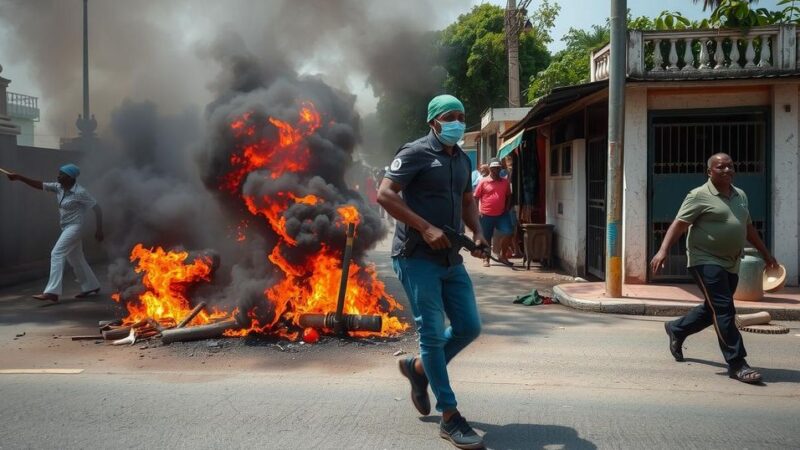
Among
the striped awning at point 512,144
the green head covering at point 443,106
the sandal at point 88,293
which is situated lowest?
the sandal at point 88,293

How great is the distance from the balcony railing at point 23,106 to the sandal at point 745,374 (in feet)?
44.2

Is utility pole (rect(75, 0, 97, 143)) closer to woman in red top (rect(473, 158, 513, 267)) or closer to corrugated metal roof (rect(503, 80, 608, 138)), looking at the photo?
woman in red top (rect(473, 158, 513, 267))

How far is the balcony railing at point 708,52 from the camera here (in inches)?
360

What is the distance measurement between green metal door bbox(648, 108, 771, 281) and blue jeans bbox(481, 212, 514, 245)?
308cm

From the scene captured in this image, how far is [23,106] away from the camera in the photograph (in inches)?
628

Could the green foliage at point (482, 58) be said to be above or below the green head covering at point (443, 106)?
above

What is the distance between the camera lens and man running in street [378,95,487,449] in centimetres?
383

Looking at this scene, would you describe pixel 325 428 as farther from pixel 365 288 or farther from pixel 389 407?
pixel 365 288

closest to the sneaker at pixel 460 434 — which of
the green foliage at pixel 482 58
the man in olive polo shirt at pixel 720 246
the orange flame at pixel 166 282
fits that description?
the man in olive polo shirt at pixel 720 246

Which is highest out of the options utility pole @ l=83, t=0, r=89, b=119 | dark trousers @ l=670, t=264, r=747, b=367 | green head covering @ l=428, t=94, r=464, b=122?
utility pole @ l=83, t=0, r=89, b=119

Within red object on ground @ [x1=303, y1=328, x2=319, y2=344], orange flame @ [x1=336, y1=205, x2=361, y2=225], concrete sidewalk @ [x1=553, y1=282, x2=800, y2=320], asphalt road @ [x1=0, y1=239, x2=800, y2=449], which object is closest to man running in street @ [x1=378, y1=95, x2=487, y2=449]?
asphalt road @ [x1=0, y1=239, x2=800, y2=449]

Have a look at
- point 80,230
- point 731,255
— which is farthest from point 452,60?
point 731,255

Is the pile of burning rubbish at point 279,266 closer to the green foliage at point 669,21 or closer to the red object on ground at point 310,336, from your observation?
the red object on ground at point 310,336

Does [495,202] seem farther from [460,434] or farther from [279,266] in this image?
[460,434]
